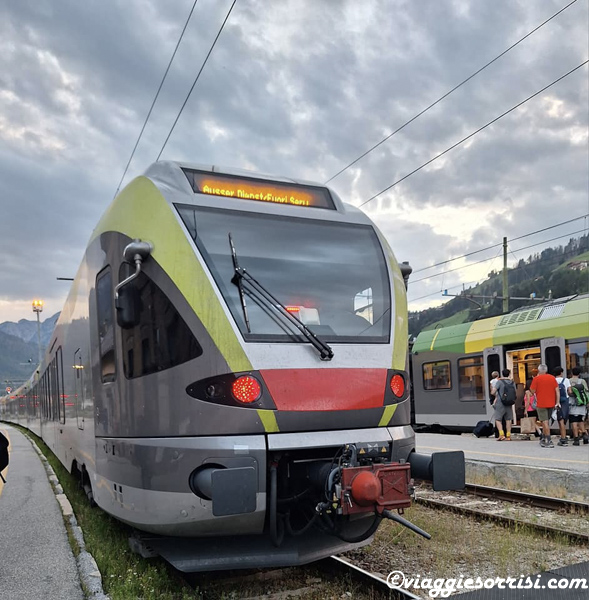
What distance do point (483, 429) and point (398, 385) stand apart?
13.1 meters

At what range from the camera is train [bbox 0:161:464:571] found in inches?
164

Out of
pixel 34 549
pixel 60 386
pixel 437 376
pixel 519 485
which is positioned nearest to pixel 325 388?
pixel 34 549

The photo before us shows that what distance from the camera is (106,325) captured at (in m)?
5.37

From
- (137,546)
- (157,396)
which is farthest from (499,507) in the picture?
(157,396)

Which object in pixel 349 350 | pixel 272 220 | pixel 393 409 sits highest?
pixel 272 220

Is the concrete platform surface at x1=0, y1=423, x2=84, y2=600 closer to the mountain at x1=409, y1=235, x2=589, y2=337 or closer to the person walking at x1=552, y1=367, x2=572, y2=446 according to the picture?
the person walking at x1=552, y1=367, x2=572, y2=446

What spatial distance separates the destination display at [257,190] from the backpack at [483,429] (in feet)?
41.9

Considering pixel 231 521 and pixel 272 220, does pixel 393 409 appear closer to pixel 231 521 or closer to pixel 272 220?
pixel 231 521

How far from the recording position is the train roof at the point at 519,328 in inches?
592

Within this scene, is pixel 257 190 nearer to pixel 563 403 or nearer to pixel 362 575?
pixel 362 575

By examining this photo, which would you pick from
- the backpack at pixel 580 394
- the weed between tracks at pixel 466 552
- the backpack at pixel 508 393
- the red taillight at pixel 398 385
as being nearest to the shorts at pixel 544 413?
the backpack at pixel 580 394

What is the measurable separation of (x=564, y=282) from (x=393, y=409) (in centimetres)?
10653

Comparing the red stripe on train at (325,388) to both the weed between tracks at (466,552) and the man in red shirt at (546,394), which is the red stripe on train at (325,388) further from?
the man in red shirt at (546,394)

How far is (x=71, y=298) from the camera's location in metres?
8.19
